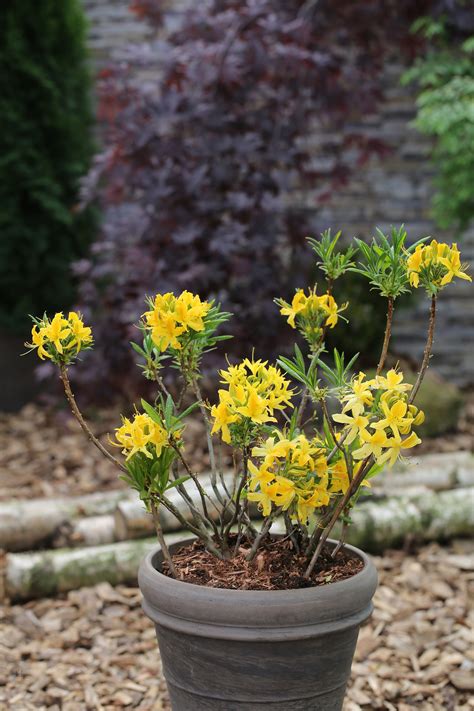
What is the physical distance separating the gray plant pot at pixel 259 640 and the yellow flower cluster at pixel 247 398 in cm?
27

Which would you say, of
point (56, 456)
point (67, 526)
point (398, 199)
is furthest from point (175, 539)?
point (398, 199)

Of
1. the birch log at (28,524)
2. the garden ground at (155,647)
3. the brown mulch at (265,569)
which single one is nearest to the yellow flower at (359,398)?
the brown mulch at (265,569)

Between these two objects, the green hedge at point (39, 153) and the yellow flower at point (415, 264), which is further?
the green hedge at point (39, 153)

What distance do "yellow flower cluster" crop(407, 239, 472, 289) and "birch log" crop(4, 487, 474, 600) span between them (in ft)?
4.88

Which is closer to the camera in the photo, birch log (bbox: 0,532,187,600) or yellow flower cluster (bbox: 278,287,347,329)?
yellow flower cluster (bbox: 278,287,347,329)

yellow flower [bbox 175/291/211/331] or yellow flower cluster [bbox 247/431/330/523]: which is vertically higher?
yellow flower [bbox 175/291/211/331]

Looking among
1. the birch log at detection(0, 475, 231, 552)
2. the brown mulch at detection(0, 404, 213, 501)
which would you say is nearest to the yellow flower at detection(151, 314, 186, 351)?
the birch log at detection(0, 475, 231, 552)

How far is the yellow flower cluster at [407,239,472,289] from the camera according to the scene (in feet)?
4.48

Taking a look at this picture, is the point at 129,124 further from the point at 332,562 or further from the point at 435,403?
the point at 332,562

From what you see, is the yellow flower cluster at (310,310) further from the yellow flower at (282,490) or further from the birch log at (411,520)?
the birch log at (411,520)

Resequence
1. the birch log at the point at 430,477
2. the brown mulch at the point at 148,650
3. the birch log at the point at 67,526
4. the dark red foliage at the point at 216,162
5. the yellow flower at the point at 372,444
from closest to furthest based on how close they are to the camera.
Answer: the yellow flower at the point at 372,444 < the brown mulch at the point at 148,650 < the birch log at the point at 67,526 < the birch log at the point at 430,477 < the dark red foliage at the point at 216,162

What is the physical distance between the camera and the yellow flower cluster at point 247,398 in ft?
4.42

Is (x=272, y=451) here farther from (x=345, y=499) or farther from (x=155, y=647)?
(x=155, y=647)

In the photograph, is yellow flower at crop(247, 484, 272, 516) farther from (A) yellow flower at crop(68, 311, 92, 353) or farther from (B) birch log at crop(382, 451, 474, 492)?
(B) birch log at crop(382, 451, 474, 492)
